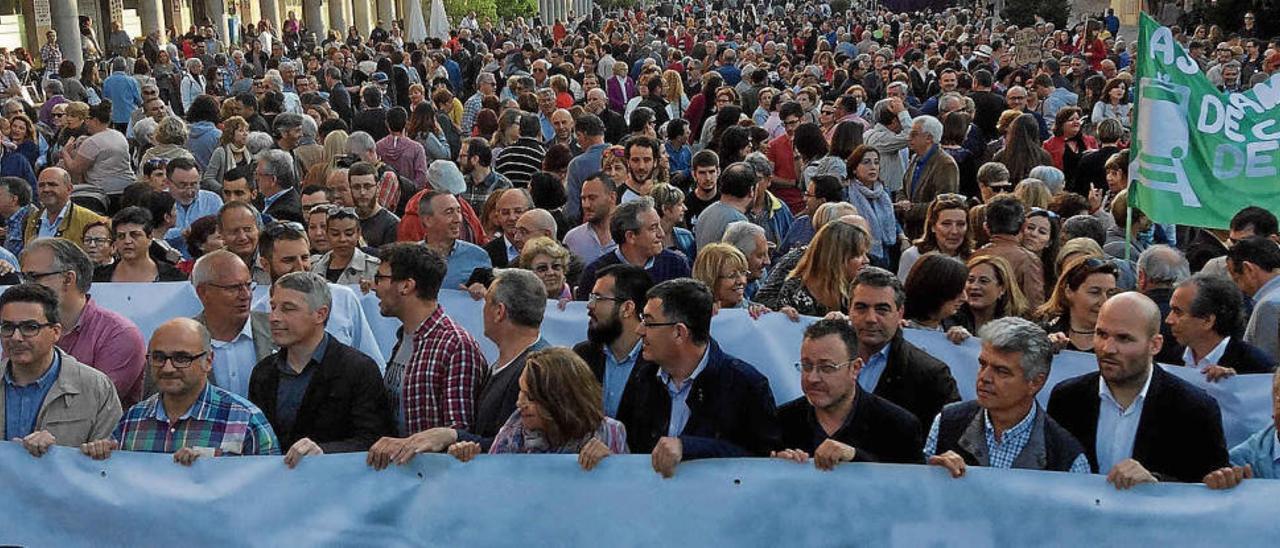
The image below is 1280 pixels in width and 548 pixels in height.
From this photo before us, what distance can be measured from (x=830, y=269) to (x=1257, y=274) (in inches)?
72.1

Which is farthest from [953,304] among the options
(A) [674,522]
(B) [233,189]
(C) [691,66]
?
(C) [691,66]

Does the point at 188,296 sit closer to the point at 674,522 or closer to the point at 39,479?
the point at 39,479

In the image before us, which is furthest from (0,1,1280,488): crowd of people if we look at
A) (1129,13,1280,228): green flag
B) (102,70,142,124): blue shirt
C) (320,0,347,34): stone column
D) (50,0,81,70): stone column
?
(320,0,347,34): stone column

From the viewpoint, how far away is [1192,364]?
666cm

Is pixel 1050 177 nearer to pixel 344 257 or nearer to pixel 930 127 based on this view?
pixel 930 127

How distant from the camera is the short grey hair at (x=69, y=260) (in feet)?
22.9

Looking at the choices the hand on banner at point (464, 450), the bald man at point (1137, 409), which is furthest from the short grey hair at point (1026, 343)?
the hand on banner at point (464, 450)

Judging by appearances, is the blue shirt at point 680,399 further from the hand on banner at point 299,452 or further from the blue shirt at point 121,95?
the blue shirt at point 121,95

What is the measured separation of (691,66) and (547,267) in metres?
17.0

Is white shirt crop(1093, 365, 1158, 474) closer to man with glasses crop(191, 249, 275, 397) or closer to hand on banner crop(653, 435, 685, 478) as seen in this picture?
hand on banner crop(653, 435, 685, 478)

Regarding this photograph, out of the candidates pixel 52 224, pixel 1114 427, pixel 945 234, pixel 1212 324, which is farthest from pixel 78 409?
pixel 945 234

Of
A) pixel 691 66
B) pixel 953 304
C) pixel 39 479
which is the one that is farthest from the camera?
pixel 691 66

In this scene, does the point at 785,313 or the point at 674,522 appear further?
the point at 785,313

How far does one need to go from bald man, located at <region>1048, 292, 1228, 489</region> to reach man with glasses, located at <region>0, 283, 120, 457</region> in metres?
3.29
